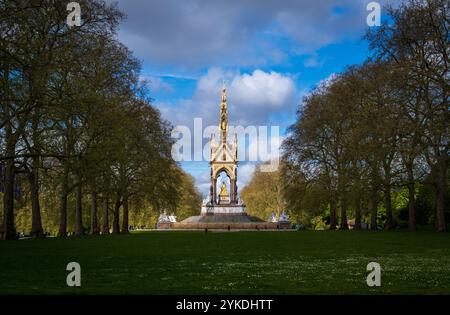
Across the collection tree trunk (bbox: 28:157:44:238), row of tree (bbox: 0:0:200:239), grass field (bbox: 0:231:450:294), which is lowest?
grass field (bbox: 0:231:450:294)

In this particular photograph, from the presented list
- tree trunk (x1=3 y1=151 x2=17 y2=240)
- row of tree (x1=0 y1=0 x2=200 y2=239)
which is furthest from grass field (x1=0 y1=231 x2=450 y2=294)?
tree trunk (x1=3 y1=151 x2=17 y2=240)

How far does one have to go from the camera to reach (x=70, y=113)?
2480cm

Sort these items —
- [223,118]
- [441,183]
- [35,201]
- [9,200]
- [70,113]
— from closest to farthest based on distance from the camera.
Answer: [70,113]
[9,200]
[441,183]
[35,201]
[223,118]

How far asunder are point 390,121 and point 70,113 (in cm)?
1873

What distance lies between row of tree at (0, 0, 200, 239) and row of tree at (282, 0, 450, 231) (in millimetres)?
14254

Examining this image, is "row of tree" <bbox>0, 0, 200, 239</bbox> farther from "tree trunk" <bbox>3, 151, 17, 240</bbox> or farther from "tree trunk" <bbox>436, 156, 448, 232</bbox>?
"tree trunk" <bbox>436, 156, 448, 232</bbox>

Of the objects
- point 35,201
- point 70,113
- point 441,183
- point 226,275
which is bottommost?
point 226,275

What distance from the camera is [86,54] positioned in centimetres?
2911

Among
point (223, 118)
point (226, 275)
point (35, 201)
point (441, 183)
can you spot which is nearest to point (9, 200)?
point (35, 201)

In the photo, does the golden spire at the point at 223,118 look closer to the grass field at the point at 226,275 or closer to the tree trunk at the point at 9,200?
the tree trunk at the point at 9,200

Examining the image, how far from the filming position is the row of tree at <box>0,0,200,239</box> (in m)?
23.2

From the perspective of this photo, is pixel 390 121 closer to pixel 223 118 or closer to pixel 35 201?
pixel 35 201
